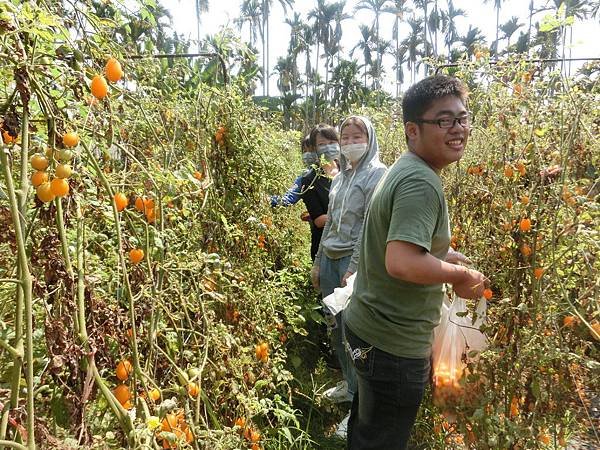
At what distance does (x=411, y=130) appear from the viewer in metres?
1.71

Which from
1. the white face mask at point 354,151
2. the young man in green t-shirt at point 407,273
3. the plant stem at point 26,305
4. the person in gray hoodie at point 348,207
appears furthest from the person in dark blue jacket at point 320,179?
the plant stem at point 26,305

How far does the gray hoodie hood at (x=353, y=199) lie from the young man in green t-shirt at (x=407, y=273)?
0.94 m

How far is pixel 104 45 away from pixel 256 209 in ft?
5.48

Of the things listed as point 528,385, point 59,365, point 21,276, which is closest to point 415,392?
point 528,385

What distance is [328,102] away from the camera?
122 feet

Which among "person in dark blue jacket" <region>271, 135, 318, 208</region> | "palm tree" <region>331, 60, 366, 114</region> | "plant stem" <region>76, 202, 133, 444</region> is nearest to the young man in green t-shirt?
"plant stem" <region>76, 202, 133, 444</region>

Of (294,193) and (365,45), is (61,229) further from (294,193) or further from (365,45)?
(365,45)

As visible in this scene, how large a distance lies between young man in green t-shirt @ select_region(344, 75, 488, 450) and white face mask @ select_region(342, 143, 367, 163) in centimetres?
104

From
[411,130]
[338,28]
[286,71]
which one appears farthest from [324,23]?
[411,130]

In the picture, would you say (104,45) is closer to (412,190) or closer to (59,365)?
(59,365)

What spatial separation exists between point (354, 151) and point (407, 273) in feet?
4.62

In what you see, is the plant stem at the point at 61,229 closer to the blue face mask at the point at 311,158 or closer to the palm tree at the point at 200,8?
the blue face mask at the point at 311,158

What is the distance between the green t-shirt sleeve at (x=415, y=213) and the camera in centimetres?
150

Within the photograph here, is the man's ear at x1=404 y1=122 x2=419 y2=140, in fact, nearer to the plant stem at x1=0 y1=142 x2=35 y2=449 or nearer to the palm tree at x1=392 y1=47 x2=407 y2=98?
the plant stem at x1=0 y1=142 x2=35 y2=449
